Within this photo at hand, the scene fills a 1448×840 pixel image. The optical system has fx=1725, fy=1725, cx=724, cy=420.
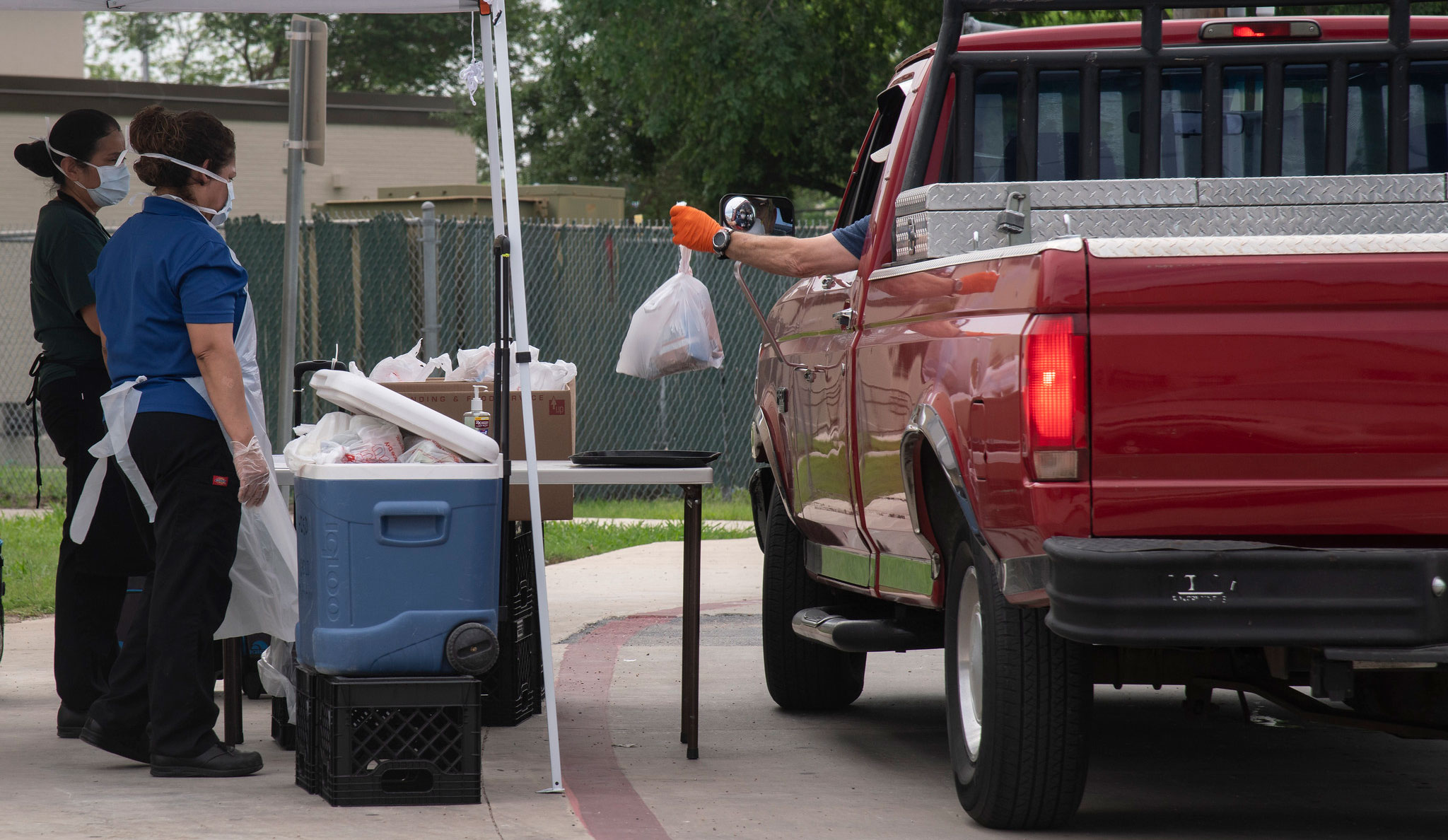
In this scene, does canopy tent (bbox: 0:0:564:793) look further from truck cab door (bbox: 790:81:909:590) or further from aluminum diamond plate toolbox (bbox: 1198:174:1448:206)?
aluminum diamond plate toolbox (bbox: 1198:174:1448:206)

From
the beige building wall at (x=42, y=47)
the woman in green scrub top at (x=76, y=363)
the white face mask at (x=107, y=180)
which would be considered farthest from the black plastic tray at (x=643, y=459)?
the beige building wall at (x=42, y=47)

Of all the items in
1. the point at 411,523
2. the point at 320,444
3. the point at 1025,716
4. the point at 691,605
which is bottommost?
the point at 1025,716

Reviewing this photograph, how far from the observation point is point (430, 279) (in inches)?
527

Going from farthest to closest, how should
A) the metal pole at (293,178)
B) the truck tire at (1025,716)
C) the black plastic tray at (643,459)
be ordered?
the metal pole at (293,178)
the black plastic tray at (643,459)
the truck tire at (1025,716)

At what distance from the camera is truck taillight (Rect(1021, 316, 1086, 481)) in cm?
401

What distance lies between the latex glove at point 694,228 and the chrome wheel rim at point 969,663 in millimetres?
1634

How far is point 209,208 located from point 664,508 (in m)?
9.31

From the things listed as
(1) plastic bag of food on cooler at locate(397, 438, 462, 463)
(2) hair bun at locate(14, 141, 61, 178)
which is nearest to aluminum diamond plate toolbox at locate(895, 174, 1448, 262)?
(1) plastic bag of food on cooler at locate(397, 438, 462, 463)

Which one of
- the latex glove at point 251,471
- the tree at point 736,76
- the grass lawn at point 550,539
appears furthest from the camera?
the tree at point 736,76

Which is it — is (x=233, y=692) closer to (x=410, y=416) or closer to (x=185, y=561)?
(x=185, y=561)

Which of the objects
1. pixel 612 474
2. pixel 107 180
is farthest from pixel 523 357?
pixel 107 180

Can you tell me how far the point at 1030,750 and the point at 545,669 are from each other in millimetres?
1535

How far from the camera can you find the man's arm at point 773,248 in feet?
18.9

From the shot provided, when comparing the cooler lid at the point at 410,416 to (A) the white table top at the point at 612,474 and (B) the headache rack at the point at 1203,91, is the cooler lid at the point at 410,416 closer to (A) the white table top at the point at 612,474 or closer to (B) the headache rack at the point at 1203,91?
(A) the white table top at the point at 612,474
